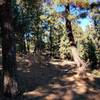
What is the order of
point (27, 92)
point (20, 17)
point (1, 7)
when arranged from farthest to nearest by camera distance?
1. point (20, 17)
2. point (27, 92)
3. point (1, 7)

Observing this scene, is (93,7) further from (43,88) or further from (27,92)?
(27,92)

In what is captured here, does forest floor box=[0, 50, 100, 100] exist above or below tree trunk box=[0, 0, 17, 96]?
below

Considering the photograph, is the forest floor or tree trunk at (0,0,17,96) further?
the forest floor

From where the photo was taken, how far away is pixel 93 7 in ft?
71.3

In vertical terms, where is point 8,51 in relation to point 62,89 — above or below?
above

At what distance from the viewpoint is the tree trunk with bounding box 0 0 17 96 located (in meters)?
14.0

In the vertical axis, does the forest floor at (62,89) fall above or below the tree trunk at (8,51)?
below

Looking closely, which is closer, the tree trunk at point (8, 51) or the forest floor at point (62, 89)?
the tree trunk at point (8, 51)

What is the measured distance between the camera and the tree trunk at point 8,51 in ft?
45.8

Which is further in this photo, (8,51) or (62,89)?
(62,89)

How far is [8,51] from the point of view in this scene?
45.9 feet

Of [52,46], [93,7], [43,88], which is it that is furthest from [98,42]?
[43,88]

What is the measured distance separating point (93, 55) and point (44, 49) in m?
12.6

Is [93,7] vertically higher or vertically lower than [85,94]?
higher
